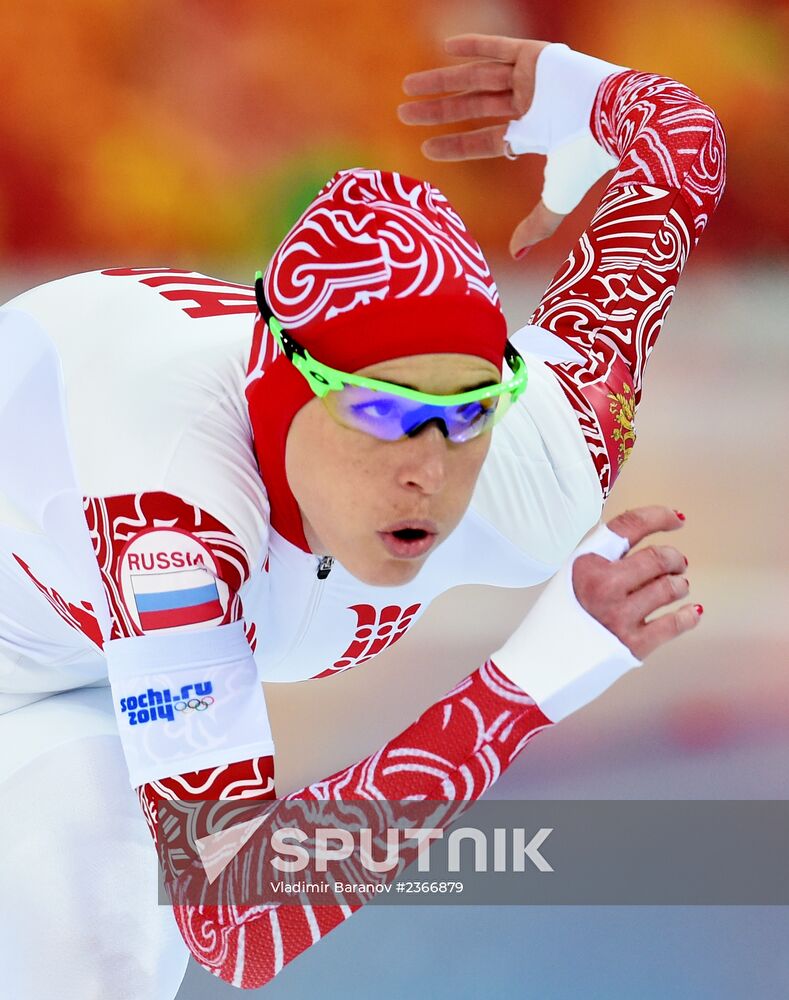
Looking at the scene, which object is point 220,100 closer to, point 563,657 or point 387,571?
point 387,571

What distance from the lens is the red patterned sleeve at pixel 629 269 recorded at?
1716 mm

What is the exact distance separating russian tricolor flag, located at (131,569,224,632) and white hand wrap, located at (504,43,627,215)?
1076 millimetres

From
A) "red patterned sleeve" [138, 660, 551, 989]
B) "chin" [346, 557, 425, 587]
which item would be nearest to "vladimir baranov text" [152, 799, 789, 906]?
"red patterned sleeve" [138, 660, 551, 989]

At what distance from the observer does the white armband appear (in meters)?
1.27

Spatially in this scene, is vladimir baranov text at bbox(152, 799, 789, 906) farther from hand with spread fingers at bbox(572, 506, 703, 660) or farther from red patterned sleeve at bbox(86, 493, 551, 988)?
hand with spread fingers at bbox(572, 506, 703, 660)

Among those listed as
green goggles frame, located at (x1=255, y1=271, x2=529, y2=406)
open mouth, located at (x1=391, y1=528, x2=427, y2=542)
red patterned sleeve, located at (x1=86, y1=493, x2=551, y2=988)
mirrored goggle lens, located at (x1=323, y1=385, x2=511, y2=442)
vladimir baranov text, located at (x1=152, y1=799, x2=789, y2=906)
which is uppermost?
green goggles frame, located at (x1=255, y1=271, x2=529, y2=406)

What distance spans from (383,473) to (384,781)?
0.96 feet

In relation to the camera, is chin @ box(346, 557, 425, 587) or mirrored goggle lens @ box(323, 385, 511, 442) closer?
mirrored goggle lens @ box(323, 385, 511, 442)

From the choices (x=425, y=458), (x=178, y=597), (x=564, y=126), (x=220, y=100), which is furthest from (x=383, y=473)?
(x=220, y=100)

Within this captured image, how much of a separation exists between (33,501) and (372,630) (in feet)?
1.43

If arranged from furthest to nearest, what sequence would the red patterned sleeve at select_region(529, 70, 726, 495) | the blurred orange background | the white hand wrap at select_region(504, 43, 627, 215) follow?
the blurred orange background < the white hand wrap at select_region(504, 43, 627, 215) < the red patterned sleeve at select_region(529, 70, 726, 495)

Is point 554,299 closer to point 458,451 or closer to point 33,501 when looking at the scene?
point 458,451

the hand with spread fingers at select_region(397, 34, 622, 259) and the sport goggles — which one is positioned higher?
the hand with spread fingers at select_region(397, 34, 622, 259)

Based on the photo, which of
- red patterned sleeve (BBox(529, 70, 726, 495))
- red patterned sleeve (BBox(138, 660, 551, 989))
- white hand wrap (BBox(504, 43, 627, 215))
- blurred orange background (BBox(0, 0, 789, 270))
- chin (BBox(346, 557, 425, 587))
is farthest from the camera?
blurred orange background (BBox(0, 0, 789, 270))
